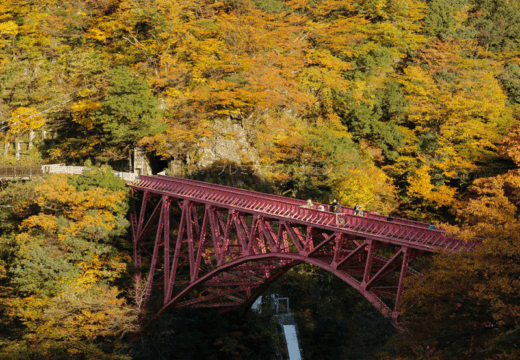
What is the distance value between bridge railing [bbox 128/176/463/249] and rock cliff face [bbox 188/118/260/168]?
6.88 meters

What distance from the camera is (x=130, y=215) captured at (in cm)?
3978

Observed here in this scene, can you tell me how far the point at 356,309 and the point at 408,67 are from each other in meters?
21.9

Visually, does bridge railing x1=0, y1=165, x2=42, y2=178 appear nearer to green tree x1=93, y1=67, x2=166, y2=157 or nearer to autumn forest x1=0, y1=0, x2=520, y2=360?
autumn forest x1=0, y1=0, x2=520, y2=360

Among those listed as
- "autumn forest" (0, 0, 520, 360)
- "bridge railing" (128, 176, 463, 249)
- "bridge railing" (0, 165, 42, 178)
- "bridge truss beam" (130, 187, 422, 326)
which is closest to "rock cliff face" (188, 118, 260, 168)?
"autumn forest" (0, 0, 520, 360)

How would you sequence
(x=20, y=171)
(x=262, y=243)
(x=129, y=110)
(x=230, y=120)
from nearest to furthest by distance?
(x=262, y=243)
(x=129, y=110)
(x=20, y=171)
(x=230, y=120)

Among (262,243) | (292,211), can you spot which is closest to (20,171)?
(262,243)

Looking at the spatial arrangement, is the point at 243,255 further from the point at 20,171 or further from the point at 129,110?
the point at 20,171

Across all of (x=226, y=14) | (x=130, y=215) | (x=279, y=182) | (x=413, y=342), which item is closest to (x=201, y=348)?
(x=130, y=215)

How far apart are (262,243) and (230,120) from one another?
700 inches

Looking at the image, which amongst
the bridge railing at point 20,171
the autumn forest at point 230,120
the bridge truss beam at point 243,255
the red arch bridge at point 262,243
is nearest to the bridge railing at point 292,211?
the red arch bridge at point 262,243

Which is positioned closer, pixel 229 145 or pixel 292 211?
pixel 292 211

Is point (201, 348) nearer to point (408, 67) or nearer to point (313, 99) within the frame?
point (313, 99)

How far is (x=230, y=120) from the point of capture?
46938 mm

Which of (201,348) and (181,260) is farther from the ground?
(181,260)
